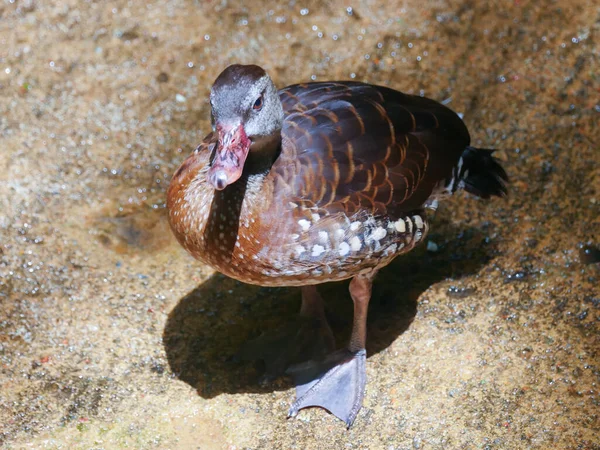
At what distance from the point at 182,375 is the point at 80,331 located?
0.62 meters

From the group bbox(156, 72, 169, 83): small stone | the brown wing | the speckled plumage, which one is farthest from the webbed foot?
bbox(156, 72, 169, 83): small stone

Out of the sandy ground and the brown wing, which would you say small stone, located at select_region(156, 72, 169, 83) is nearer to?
the sandy ground

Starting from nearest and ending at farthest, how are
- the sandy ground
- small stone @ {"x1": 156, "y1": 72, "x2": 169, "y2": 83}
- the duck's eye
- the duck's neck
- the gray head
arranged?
the gray head
the duck's eye
the duck's neck
the sandy ground
small stone @ {"x1": 156, "y1": 72, "x2": 169, "y2": 83}

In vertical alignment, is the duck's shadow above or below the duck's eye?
below

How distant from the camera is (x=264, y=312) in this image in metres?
4.49

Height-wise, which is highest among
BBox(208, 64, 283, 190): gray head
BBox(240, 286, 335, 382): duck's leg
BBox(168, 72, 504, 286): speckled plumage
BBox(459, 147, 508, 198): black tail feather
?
BBox(208, 64, 283, 190): gray head

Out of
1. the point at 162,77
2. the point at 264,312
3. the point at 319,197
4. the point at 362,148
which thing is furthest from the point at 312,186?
the point at 162,77

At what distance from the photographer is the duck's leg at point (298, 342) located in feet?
13.7

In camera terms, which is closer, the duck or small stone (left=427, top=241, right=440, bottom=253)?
the duck

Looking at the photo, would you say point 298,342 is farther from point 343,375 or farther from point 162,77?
point 162,77

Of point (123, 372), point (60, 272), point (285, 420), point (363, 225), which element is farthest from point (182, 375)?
point (363, 225)

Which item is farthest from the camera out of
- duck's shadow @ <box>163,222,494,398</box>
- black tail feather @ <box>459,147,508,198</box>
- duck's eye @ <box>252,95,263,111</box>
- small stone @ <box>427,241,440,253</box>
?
small stone @ <box>427,241,440,253</box>

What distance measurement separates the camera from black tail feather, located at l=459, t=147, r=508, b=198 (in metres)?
4.23

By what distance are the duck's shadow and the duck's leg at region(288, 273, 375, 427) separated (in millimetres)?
126
